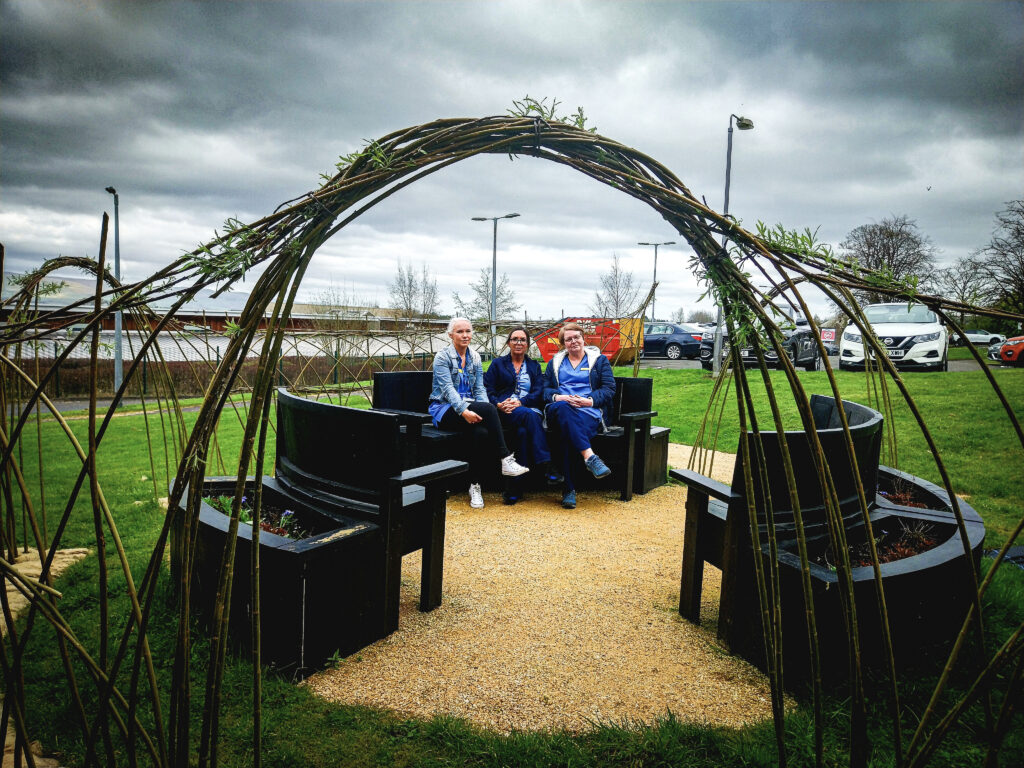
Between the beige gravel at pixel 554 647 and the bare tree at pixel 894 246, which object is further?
the bare tree at pixel 894 246

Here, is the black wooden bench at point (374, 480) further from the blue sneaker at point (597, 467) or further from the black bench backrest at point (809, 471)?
the blue sneaker at point (597, 467)

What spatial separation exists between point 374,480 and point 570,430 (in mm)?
2543

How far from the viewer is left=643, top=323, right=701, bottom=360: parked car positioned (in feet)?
74.6

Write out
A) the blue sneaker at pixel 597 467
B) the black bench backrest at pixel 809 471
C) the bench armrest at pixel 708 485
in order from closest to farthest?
the black bench backrest at pixel 809 471 < the bench armrest at pixel 708 485 < the blue sneaker at pixel 597 467

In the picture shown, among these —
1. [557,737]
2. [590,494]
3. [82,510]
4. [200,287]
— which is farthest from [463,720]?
[82,510]

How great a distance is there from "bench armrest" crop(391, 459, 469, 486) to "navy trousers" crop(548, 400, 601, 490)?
2009 millimetres

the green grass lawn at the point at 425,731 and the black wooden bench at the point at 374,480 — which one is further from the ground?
the black wooden bench at the point at 374,480

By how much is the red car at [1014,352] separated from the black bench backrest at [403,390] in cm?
2219

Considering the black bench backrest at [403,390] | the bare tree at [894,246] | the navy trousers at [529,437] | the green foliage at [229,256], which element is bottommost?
the navy trousers at [529,437]

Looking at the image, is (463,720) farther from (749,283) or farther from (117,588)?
(117,588)

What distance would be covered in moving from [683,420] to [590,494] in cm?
419

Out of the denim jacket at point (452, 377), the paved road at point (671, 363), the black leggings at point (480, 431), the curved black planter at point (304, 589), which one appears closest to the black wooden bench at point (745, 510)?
the curved black planter at point (304, 589)

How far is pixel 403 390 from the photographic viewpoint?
5.65m

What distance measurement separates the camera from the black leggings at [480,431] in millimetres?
5035
